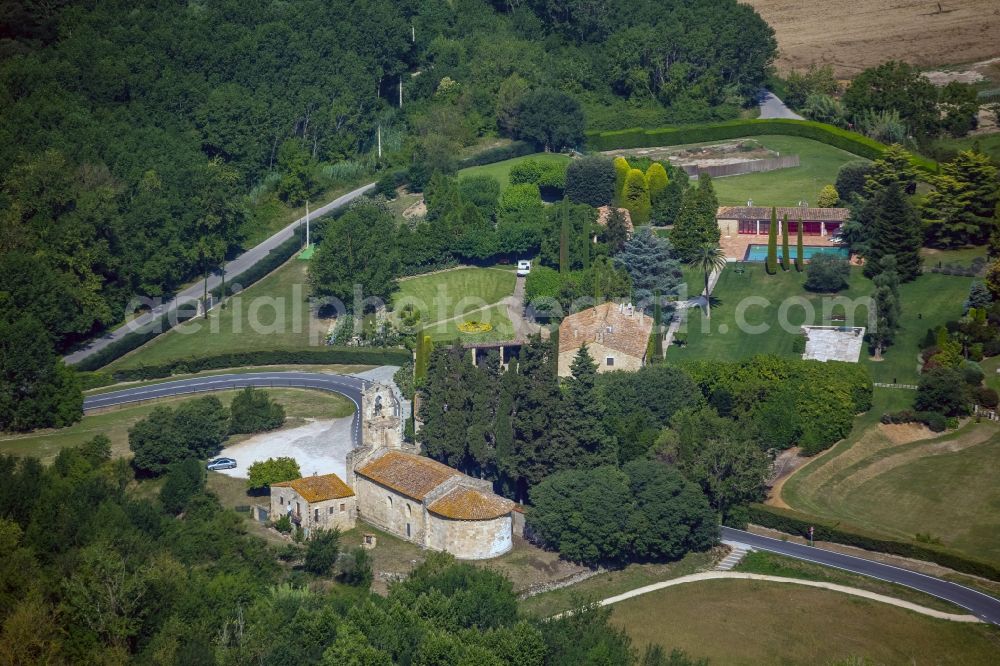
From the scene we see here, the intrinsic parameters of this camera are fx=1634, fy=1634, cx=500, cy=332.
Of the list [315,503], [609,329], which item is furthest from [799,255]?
[315,503]

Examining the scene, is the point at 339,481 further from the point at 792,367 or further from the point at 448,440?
the point at 792,367

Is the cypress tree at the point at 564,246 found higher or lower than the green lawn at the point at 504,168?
Answer: lower

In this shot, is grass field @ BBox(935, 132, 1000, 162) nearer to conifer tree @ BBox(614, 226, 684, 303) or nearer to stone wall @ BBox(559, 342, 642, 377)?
conifer tree @ BBox(614, 226, 684, 303)

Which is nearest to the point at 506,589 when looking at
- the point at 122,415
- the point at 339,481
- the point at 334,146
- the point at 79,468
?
the point at 339,481

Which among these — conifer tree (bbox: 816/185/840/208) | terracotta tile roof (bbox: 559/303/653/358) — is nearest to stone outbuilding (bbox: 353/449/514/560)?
terracotta tile roof (bbox: 559/303/653/358)

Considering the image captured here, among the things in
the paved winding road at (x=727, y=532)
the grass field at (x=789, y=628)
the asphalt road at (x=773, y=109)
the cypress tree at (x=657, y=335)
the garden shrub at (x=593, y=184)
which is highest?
the asphalt road at (x=773, y=109)

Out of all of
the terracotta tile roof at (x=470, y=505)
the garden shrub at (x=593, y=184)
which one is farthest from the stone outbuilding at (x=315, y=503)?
the garden shrub at (x=593, y=184)

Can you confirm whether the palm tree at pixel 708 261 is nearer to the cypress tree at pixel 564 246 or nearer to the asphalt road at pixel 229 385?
the cypress tree at pixel 564 246
